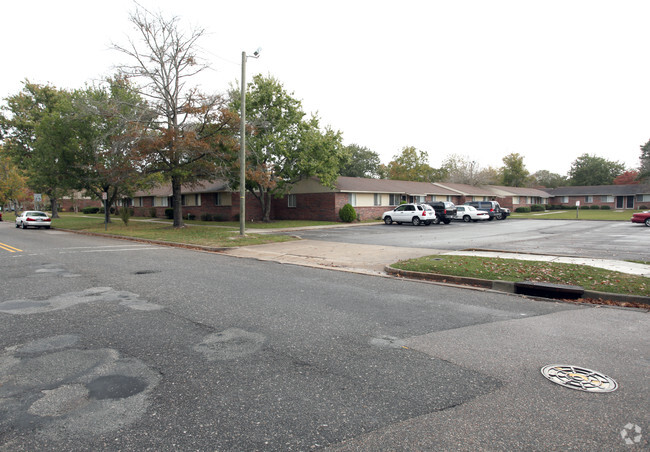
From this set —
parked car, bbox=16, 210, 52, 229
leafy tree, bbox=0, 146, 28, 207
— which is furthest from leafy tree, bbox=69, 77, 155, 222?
leafy tree, bbox=0, 146, 28, 207

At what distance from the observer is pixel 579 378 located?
4020 millimetres

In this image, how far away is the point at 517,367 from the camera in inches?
169

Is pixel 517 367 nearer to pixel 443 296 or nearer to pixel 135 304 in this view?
pixel 443 296

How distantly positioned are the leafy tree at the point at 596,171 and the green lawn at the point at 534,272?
3696 inches

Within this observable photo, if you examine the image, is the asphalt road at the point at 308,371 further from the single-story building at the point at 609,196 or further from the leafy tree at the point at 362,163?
the single-story building at the point at 609,196

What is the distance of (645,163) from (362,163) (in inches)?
1674

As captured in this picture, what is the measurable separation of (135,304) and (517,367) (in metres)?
Answer: 6.04

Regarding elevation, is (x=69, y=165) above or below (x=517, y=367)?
above

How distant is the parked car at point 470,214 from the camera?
122 ft

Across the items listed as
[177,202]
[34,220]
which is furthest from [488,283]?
[34,220]

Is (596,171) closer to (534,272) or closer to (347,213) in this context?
(347,213)

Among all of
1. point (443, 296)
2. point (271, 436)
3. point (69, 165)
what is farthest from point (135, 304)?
point (69, 165)

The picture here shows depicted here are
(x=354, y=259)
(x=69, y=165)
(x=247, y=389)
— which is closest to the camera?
(x=247, y=389)

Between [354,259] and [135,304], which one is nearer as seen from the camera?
[135,304]
